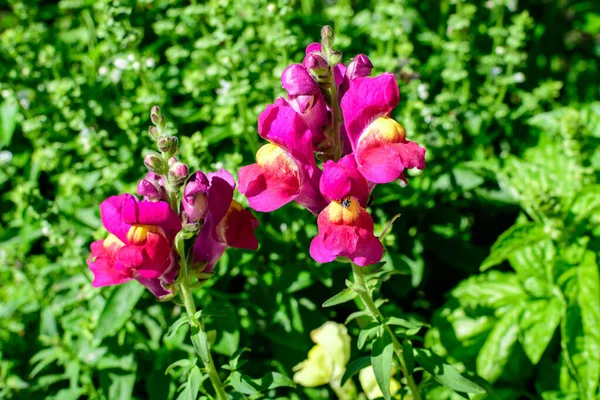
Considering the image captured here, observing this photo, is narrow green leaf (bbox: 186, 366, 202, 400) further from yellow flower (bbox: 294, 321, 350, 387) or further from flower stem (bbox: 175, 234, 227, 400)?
yellow flower (bbox: 294, 321, 350, 387)

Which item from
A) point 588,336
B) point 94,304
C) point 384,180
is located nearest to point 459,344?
point 588,336

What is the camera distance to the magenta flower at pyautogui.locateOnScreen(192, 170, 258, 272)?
2193 millimetres

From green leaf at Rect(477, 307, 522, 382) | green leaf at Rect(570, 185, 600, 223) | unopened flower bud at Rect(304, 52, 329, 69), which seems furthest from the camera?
green leaf at Rect(570, 185, 600, 223)

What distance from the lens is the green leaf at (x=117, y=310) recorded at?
2934 millimetres

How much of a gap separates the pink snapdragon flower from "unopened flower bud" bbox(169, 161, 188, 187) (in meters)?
0.46

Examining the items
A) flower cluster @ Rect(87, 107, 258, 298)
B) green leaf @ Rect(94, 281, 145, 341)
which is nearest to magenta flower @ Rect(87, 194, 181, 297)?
flower cluster @ Rect(87, 107, 258, 298)

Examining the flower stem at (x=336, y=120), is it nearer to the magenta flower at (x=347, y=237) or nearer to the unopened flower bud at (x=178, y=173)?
the magenta flower at (x=347, y=237)

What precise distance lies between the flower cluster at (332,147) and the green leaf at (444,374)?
0.64 metres

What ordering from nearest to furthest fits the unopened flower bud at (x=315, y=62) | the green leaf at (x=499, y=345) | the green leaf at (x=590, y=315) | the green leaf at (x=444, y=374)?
the unopened flower bud at (x=315, y=62)
the green leaf at (x=444, y=374)
the green leaf at (x=590, y=315)
the green leaf at (x=499, y=345)

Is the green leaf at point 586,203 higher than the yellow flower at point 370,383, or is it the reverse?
the green leaf at point 586,203

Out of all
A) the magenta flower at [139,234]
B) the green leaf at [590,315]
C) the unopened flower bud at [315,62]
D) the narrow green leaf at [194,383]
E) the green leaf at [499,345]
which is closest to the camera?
the unopened flower bud at [315,62]

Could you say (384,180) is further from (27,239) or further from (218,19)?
(27,239)

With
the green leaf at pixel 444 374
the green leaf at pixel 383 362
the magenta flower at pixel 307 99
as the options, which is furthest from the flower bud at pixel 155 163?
the green leaf at pixel 444 374

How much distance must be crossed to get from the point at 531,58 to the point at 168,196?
391 cm
